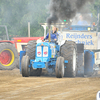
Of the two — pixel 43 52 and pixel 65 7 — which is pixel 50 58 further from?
pixel 65 7

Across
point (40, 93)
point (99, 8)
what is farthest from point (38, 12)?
point (40, 93)

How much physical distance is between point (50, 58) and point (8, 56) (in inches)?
151

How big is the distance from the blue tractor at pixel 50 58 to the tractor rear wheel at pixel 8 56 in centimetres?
293

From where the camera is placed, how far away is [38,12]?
83.0 feet

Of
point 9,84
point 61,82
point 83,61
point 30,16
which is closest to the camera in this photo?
point 9,84

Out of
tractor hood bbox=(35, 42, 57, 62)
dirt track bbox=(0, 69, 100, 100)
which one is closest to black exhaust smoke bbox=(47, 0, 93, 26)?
tractor hood bbox=(35, 42, 57, 62)

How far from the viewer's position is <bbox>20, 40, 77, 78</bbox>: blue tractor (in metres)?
9.30

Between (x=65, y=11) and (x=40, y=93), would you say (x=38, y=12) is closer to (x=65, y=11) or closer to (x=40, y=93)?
(x=65, y=11)

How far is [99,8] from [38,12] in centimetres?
1030

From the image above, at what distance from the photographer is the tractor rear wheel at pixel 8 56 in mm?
12805

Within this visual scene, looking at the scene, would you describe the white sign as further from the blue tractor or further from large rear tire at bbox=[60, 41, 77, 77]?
large rear tire at bbox=[60, 41, 77, 77]

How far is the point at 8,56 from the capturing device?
13094mm

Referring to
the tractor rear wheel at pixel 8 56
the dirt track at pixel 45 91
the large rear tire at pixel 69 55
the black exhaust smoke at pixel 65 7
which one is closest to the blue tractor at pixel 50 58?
the large rear tire at pixel 69 55

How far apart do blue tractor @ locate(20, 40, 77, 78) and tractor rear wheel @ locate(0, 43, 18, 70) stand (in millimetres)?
2926
